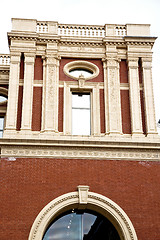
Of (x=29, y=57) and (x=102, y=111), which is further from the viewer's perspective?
(x=29, y=57)

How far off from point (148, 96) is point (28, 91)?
562 centimetres

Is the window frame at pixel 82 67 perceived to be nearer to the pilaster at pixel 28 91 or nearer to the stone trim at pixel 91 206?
the pilaster at pixel 28 91

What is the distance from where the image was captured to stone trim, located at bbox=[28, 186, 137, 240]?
49.1 ft

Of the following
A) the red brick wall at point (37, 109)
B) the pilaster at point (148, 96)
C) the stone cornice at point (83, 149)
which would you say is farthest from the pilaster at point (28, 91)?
the pilaster at point (148, 96)

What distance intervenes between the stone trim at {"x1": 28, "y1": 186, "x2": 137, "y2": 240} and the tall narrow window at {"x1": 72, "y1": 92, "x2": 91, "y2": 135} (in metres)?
3.07

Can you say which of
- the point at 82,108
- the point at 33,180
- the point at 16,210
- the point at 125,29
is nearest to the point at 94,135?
the point at 82,108

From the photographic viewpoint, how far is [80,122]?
58.4 feet

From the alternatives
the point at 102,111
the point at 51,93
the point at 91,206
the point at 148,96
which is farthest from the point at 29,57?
the point at 91,206

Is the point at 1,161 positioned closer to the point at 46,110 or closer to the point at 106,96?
the point at 46,110

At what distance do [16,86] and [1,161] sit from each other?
3.77 meters

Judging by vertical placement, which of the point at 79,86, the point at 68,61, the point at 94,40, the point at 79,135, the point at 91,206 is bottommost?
the point at 91,206

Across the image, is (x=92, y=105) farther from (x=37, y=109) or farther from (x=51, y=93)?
(x=37, y=109)

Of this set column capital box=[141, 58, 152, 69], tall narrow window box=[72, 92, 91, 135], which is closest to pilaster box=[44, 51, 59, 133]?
tall narrow window box=[72, 92, 91, 135]

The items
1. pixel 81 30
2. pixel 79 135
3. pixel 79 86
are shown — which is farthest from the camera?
pixel 81 30
